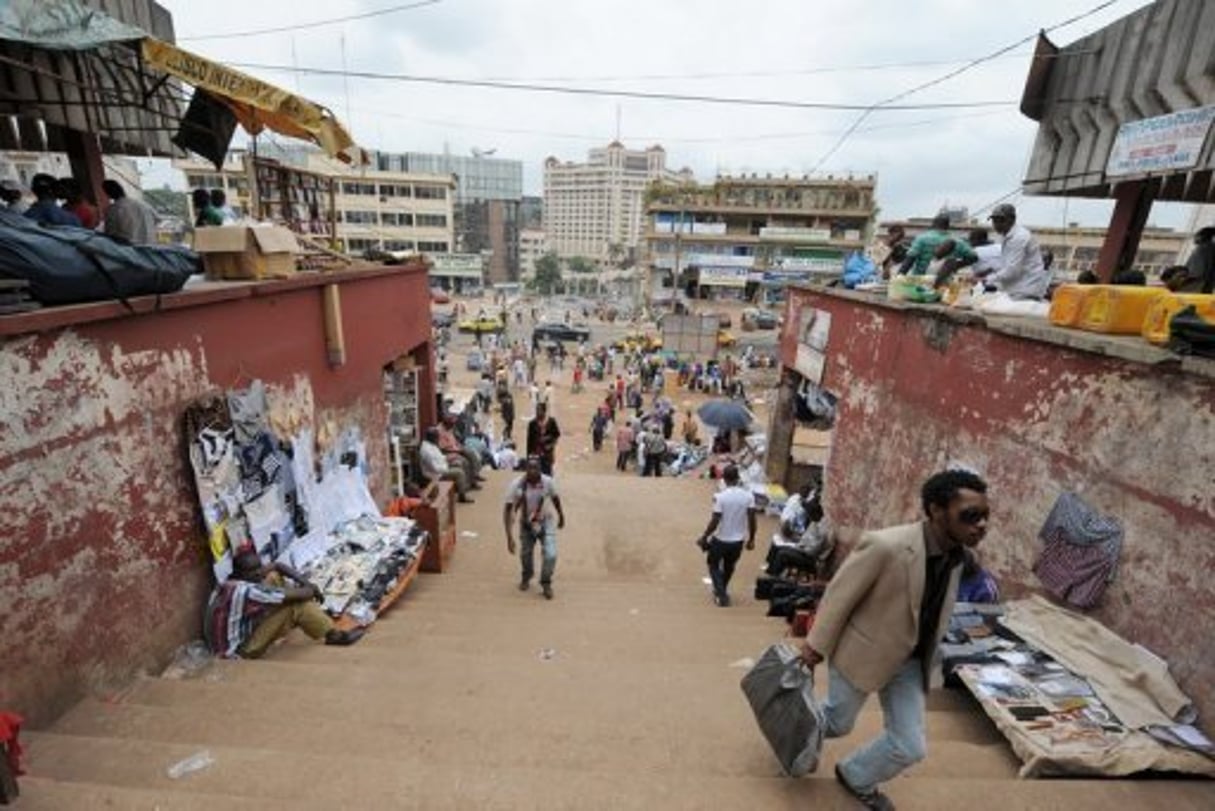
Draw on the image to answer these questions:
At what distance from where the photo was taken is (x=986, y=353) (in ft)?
17.5

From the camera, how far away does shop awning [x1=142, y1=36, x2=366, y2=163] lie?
5168 millimetres

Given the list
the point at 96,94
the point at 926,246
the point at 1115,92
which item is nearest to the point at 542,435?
the point at 926,246

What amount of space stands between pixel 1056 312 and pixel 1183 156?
10.7 ft

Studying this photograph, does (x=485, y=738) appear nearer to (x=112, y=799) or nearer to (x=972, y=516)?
(x=112, y=799)

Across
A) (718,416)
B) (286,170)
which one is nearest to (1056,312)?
(718,416)

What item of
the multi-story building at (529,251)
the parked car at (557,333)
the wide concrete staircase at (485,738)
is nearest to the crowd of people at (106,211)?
the wide concrete staircase at (485,738)

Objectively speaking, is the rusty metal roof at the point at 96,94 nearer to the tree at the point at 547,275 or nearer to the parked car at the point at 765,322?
the parked car at the point at 765,322

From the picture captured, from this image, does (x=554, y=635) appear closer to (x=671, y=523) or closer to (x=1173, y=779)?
(x=1173, y=779)

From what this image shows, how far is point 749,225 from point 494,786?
51383mm

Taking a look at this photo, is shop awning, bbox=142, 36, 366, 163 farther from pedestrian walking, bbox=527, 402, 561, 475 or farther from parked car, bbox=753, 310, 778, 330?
parked car, bbox=753, 310, 778, 330

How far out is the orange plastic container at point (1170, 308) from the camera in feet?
12.2

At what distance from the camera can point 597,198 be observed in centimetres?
12744

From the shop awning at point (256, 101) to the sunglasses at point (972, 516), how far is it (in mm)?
→ 6650

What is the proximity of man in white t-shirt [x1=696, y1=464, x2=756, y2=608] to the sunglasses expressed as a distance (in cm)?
384
